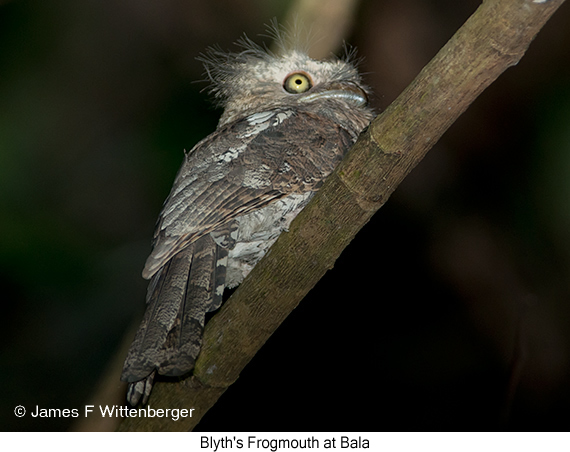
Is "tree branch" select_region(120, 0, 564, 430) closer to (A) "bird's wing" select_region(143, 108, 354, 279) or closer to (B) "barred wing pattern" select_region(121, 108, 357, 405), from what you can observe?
(B) "barred wing pattern" select_region(121, 108, 357, 405)

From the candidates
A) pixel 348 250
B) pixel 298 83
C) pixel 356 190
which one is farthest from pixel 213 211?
pixel 348 250

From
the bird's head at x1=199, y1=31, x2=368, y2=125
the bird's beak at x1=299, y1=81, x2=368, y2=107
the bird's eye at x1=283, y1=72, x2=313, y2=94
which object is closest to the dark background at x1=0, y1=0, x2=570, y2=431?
the bird's head at x1=199, y1=31, x2=368, y2=125

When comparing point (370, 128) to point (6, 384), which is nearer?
point (370, 128)

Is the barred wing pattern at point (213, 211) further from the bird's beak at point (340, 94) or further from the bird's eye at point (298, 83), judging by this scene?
the bird's eye at point (298, 83)

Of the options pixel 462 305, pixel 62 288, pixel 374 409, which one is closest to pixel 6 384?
pixel 62 288

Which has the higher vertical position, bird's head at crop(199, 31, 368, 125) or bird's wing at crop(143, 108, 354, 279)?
bird's head at crop(199, 31, 368, 125)

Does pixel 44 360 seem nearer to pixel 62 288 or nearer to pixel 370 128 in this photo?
pixel 62 288
